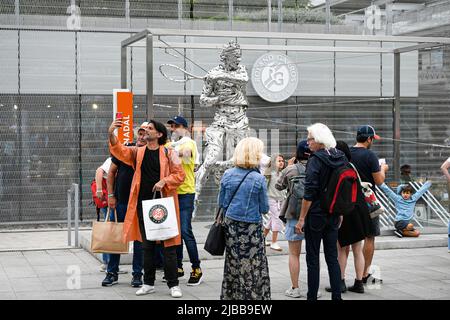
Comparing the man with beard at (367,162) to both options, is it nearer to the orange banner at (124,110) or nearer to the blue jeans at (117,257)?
the blue jeans at (117,257)

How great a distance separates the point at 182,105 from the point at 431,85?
17.5 feet

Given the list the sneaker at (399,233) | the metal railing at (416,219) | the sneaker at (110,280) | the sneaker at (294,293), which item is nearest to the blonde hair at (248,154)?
the sneaker at (294,293)

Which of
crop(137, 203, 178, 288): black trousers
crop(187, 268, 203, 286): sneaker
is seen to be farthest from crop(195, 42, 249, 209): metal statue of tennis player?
crop(137, 203, 178, 288): black trousers

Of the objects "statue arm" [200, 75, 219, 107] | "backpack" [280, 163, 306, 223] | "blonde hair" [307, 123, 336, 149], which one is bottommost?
"backpack" [280, 163, 306, 223]

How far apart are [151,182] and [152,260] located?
819mm

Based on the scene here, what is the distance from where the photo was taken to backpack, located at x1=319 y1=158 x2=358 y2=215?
8.00 metres

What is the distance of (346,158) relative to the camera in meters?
8.38

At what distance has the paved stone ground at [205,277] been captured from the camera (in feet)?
29.5

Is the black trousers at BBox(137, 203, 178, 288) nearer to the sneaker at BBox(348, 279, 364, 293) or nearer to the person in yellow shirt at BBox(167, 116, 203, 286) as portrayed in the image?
the person in yellow shirt at BBox(167, 116, 203, 286)

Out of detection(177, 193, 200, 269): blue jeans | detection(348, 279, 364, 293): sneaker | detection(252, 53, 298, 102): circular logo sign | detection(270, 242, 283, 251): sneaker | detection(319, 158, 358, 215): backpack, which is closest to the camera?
detection(319, 158, 358, 215): backpack

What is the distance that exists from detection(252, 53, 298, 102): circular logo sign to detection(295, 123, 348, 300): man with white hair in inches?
342

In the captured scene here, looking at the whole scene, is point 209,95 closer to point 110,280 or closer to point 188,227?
point 188,227

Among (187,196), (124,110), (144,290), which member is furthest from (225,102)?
(144,290)
